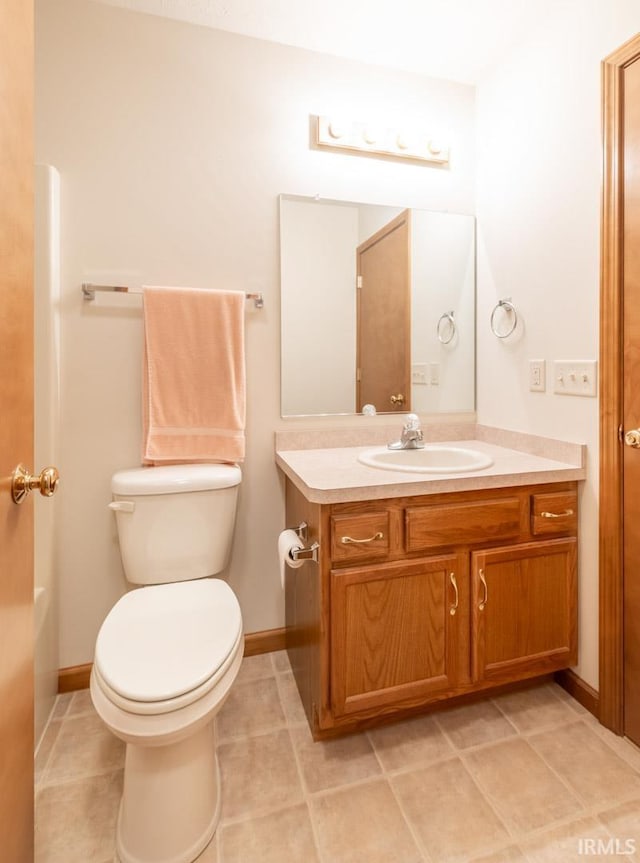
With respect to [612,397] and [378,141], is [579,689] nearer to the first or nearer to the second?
[612,397]

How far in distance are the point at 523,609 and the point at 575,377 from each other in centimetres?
79

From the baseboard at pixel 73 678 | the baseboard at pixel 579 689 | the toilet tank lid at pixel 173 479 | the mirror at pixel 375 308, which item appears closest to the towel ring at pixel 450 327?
the mirror at pixel 375 308

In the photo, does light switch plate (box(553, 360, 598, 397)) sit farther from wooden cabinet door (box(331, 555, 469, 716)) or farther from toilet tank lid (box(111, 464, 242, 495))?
toilet tank lid (box(111, 464, 242, 495))

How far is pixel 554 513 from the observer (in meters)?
1.56

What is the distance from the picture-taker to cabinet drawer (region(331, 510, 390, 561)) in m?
1.34

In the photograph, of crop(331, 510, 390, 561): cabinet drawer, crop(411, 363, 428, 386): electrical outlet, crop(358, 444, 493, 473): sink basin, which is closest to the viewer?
crop(331, 510, 390, 561): cabinet drawer

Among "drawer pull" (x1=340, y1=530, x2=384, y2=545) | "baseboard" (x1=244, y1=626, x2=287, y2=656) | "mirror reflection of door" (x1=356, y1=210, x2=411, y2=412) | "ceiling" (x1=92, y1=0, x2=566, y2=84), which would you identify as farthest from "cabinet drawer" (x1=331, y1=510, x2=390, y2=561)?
"ceiling" (x1=92, y1=0, x2=566, y2=84)

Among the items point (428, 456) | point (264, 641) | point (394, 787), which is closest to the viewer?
point (394, 787)

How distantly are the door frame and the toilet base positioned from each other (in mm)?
1264

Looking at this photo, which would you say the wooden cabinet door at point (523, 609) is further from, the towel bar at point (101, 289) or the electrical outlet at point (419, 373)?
the towel bar at point (101, 289)

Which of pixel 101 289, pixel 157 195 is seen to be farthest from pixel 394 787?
pixel 157 195

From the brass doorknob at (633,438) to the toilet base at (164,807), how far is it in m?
1.44

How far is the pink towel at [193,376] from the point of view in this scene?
1684 millimetres

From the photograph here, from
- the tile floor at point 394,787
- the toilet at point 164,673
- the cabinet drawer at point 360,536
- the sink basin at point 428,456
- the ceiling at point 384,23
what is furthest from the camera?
the sink basin at point 428,456
